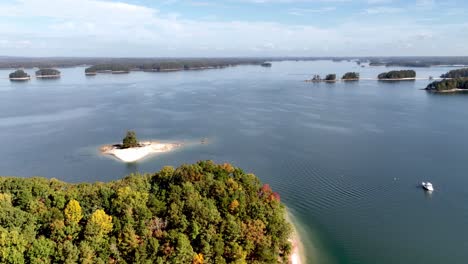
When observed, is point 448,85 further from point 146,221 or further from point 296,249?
point 146,221

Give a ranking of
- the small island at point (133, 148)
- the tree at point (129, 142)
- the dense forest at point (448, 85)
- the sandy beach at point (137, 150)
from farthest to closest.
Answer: the dense forest at point (448, 85) → the tree at point (129, 142) → the small island at point (133, 148) → the sandy beach at point (137, 150)

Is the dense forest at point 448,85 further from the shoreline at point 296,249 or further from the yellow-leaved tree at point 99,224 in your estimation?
the yellow-leaved tree at point 99,224

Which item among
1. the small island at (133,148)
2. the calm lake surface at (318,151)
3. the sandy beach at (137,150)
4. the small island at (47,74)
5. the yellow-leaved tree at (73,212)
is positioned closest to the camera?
the yellow-leaved tree at (73,212)

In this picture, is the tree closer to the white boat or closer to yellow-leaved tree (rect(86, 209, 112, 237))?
yellow-leaved tree (rect(86, 209, 112, 237))

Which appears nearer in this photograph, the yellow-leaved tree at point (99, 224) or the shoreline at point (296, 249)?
the yellow-leaved tree at point (99, 224)

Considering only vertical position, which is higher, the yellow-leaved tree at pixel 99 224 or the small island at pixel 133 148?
the yellow-leaved tree at pixel 99 224

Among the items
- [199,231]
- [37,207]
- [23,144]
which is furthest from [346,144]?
[23,144]

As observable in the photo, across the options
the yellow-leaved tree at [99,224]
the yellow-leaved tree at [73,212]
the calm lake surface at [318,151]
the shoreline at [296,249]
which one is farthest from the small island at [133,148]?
the yellow-leaved tree at [99,224]

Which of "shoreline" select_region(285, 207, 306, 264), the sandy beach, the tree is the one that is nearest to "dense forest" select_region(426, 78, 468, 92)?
the sandy beach
